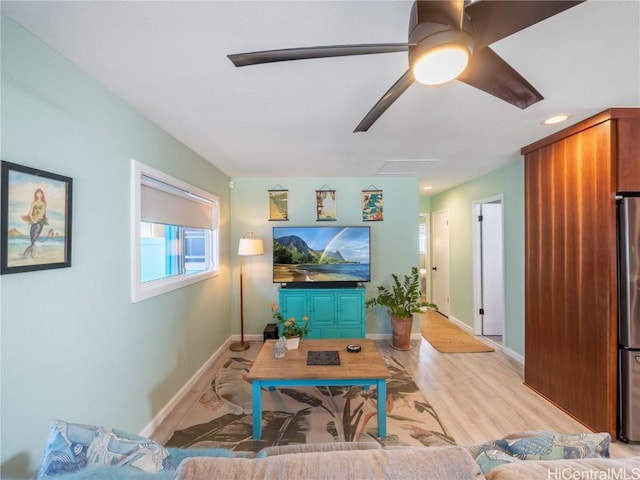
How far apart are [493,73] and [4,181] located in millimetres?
2057

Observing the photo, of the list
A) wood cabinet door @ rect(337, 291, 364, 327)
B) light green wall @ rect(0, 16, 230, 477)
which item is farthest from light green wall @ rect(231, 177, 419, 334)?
light green wall @ rect(0, 16, 230, 477)

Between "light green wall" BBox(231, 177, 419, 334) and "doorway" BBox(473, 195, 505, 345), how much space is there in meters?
0.97

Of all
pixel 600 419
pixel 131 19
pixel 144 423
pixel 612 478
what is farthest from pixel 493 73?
pixel 144 423

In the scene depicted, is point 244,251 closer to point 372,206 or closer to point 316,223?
point 316,223

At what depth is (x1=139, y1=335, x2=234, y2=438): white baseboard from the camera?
6.40ft

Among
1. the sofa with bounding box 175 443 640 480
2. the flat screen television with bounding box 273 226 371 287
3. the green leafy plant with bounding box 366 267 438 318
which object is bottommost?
the green leafy plant with bounding box 366 267 438 318

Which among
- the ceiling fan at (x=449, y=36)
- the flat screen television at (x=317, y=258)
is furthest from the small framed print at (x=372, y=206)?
the ceiling fan at (x=449, y=36)

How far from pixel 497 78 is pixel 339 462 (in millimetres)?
1545

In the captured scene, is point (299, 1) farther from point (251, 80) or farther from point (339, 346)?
point (339, 346)

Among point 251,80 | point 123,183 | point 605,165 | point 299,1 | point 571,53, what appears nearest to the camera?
point 299,1

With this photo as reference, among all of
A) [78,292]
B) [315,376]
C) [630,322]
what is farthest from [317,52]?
[630,322]

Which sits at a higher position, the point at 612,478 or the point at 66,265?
the point at 66,265

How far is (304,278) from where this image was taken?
3.68 meters

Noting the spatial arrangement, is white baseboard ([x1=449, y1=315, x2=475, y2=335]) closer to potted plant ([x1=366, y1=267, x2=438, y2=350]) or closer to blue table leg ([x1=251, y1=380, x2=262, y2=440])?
potted plant ([x1=366, y1=267, x2=438, y2=350])
